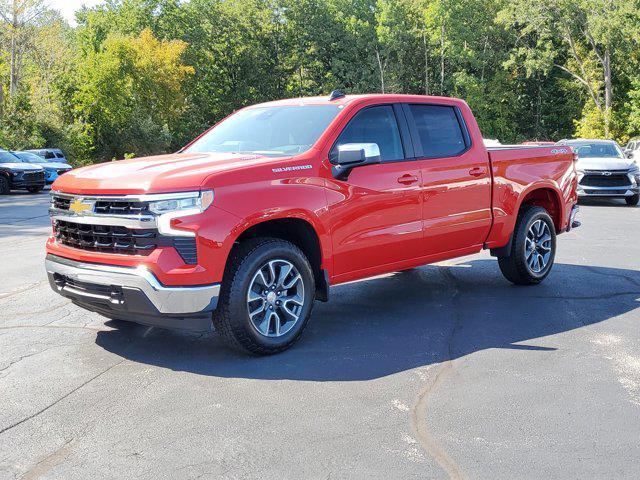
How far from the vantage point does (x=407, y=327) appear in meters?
6.34

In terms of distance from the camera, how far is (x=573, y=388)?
187 inches

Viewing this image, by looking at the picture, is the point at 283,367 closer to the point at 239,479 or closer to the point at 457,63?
the point at 239,479

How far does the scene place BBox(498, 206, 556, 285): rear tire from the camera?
783cm

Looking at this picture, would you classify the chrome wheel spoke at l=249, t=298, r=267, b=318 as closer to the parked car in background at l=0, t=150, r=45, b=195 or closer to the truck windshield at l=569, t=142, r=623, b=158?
the truck windshield at l=569, t=142, r=623, b=158

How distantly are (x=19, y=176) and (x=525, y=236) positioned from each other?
69.4ft

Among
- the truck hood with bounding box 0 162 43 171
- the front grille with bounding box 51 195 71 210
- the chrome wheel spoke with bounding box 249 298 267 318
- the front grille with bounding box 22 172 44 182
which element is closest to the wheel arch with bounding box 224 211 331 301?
the chrome wheel spoke with bounding box 249 298 267 318

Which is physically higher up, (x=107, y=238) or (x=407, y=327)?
(x=107, y=238)

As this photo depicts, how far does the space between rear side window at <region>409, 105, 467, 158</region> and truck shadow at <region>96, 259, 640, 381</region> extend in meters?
1.52

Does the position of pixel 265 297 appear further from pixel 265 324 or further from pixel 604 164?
pixel 604 164

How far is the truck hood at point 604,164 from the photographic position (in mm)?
18172

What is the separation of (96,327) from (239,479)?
3.25 meters

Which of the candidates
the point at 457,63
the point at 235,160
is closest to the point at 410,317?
the point at 235,160

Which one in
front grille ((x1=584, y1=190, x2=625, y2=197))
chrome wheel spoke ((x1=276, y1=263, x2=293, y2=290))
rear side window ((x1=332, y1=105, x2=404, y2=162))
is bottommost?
front grille ((x1=584, y1=190, x2=625, y2=197))

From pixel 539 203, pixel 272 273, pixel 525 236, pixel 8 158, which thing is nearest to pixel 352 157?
pixel 272 273
